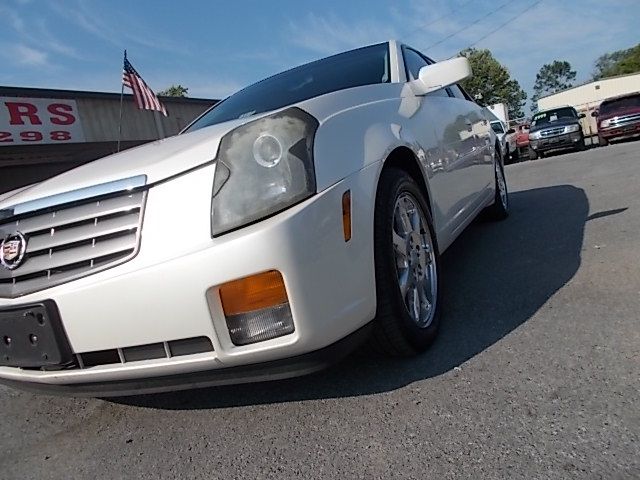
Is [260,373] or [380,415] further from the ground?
[260,373]

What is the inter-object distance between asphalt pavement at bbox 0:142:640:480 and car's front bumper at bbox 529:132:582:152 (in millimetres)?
13217

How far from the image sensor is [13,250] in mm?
1863

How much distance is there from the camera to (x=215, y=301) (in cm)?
165

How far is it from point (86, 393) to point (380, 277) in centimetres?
112

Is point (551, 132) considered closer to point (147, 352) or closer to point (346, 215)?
point (346, 215)

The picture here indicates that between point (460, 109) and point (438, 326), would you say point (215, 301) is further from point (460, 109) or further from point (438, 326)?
point (460, 109)

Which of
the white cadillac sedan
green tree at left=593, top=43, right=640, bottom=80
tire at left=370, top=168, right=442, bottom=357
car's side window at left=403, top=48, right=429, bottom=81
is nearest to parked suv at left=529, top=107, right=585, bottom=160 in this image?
car's side window at left=403, top=48, right=429, bottom=81

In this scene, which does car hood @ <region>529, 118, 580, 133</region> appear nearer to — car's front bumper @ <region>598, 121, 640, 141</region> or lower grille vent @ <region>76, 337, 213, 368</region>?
car's front bumper @ <region>598, 121, 640, 141</region>

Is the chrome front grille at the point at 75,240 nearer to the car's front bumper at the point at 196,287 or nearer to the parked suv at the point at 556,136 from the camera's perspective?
the car's front bumper at the point at 196,287

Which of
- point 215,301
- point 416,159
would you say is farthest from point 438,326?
point 215,301

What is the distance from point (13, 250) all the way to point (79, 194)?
312 millimetres

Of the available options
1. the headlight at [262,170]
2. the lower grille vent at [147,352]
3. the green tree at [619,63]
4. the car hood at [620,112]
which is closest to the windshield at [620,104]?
the car hood at [620,112]

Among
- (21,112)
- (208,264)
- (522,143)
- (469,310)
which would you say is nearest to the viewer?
(208,264)

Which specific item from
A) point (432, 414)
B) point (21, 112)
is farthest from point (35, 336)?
point (21, 112)
